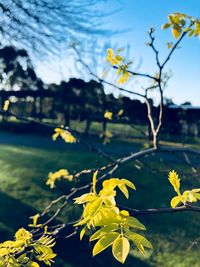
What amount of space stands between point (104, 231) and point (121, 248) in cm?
8

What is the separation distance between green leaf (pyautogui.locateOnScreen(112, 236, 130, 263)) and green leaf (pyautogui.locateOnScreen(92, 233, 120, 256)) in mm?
17

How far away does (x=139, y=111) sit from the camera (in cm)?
2003

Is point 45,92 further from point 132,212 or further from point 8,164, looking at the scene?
point 132,212

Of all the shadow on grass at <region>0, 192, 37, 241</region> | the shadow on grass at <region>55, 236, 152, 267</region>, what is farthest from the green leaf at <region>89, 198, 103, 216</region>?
the shadow on grass at <region>0, 192, 37, 241</region>

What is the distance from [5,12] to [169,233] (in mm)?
6299

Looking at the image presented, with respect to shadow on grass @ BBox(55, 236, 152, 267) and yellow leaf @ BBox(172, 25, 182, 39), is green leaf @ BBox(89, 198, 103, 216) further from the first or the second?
shadow on grass @ BBox(55, 236, 152, 267)

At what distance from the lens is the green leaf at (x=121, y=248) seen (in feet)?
2.59

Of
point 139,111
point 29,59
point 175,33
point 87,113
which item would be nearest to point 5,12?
point 29,59

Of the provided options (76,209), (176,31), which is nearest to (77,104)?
(76,209)

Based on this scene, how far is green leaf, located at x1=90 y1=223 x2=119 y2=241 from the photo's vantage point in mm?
866

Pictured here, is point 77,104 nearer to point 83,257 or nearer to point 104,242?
point 83,257

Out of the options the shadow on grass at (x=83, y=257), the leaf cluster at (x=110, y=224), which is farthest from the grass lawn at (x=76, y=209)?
the leaf cluster at (x=110, y=224)

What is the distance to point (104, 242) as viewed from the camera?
0.84 meters

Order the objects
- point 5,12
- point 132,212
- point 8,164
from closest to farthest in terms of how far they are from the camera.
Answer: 1. point 132,212
2. point 5,12
3. point 8,164
